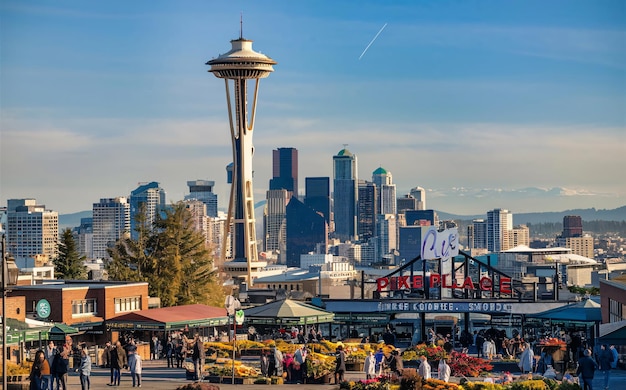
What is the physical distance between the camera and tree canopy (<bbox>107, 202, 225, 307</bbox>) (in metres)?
93.6

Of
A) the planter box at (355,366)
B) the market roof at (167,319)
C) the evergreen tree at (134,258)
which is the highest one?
the evergreen tree at (134,258)

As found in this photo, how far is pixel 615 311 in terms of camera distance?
62.8 metres

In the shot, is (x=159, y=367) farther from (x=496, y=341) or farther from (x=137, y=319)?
(x=496, y=341)

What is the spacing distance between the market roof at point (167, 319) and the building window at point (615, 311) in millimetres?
18533

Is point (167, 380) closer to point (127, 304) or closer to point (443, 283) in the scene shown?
point (127, 304)

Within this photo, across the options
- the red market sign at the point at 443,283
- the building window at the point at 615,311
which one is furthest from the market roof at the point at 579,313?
the red market sign at the point at 443,283

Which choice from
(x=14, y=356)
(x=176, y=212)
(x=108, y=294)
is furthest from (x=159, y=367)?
(x=176, y=212)

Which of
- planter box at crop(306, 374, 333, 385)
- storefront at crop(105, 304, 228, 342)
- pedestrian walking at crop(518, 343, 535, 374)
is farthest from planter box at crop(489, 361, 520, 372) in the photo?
storefront at crop(105, 304, 228, 342)

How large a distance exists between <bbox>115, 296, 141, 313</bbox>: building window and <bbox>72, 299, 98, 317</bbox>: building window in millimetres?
1917

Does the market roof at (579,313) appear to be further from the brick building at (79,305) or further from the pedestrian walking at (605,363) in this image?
the brick building at (79,305)

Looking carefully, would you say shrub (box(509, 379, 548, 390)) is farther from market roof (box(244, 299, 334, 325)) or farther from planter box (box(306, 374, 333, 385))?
market roof (box(244, 299, 334, 325))

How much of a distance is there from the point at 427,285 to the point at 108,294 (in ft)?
58.1

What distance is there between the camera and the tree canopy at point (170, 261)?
93.6 metres

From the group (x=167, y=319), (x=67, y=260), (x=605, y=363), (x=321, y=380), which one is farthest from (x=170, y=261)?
(x=605, y=363)
